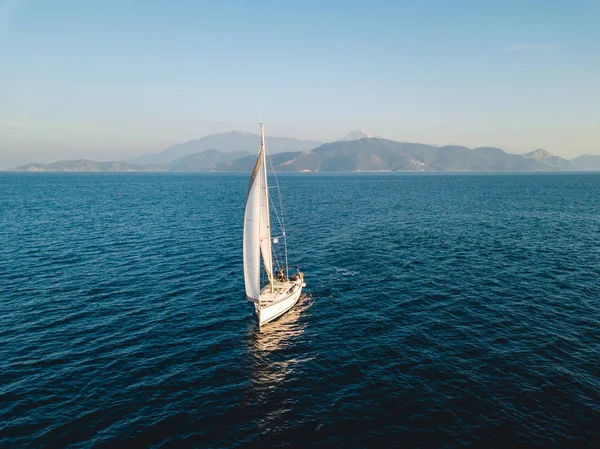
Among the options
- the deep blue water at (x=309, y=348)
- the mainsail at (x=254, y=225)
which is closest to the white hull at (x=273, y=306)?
the deep blue water at (x=309, y=348)

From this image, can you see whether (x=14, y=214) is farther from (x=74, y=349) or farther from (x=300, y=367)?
(x=300, y=367)

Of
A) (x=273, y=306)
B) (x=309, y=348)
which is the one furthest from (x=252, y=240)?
(x=309, y=348)

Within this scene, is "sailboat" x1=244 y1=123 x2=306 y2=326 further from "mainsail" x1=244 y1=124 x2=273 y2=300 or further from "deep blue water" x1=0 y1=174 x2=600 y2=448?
"deep blue water" x1=0 y1=174 x2=600 y2=448

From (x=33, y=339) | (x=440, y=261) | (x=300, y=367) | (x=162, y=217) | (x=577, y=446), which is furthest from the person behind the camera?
(x=162, y=217)

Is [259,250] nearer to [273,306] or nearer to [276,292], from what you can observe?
[273,306]

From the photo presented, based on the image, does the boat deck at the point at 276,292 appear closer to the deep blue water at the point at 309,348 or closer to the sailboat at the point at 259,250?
the sailboat at the point at 259,250

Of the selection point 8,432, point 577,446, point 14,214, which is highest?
point 14,214

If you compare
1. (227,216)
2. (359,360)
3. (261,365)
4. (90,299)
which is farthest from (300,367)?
(227,216)
